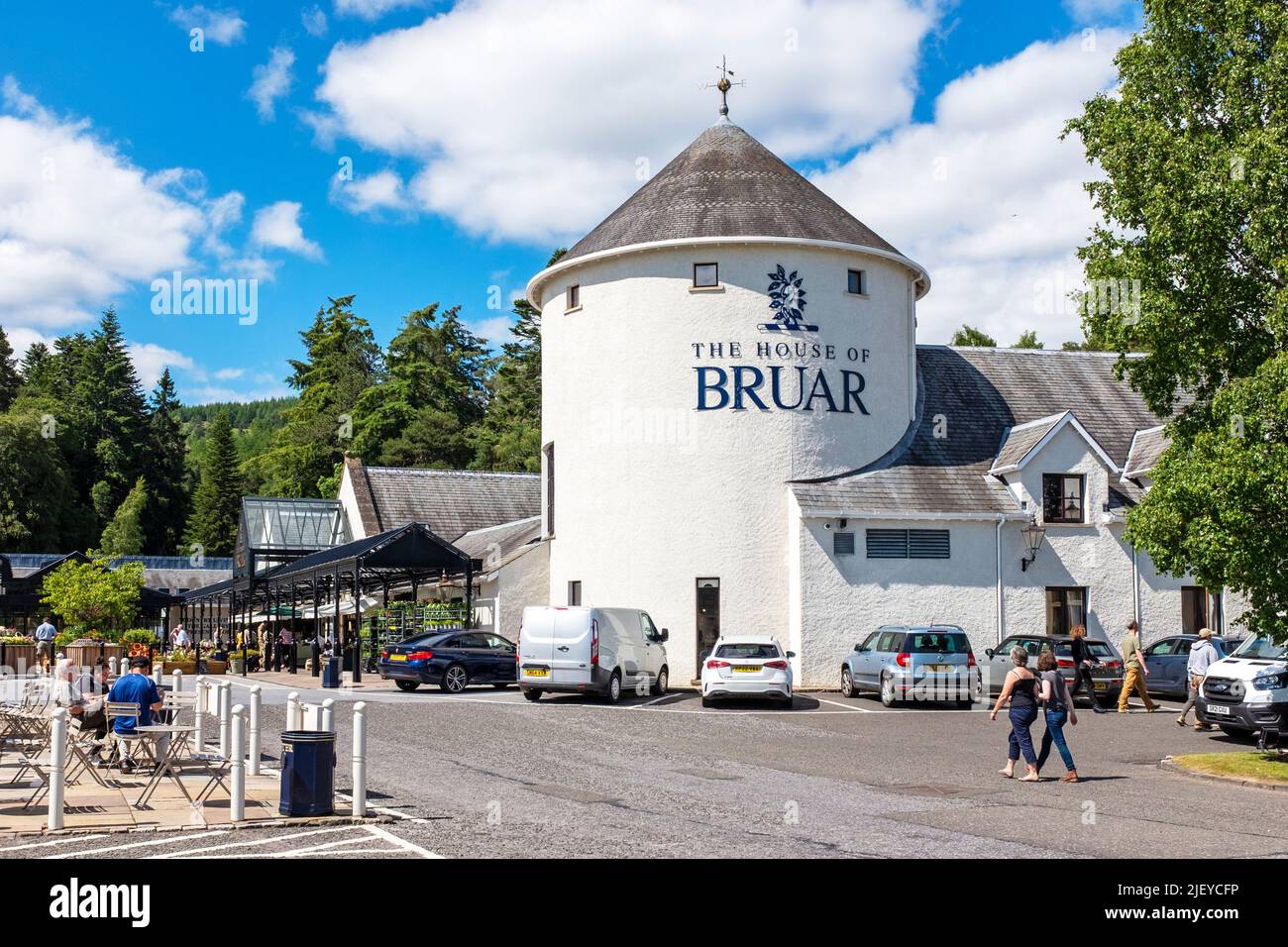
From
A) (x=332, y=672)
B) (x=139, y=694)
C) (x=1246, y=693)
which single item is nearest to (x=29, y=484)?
(x=332, y=672)

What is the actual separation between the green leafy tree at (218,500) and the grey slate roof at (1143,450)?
75.8 m

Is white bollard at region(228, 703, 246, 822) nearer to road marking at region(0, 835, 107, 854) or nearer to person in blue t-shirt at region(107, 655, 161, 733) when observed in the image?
road marking at region(0, 835, 107, 854)

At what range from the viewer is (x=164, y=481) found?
102375 millimetres

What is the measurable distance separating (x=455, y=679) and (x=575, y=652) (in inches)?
198

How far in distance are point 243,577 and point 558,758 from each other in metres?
33.5

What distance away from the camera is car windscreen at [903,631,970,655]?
2730 centimetres

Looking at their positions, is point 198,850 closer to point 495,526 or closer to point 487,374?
point 495,526

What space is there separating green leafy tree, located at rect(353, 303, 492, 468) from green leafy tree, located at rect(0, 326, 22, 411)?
102ft

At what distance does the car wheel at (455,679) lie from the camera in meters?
30.8

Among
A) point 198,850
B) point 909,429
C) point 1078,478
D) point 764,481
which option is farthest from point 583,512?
point 198,850

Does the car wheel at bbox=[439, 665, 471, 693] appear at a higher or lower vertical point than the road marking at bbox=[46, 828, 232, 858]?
lower

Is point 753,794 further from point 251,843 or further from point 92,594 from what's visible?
point 92,594

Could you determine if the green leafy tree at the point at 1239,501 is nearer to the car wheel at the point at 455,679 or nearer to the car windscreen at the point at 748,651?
the car windscreen at the point at 748,651

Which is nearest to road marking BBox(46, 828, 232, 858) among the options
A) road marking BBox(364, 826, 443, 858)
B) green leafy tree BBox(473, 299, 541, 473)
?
road marking BBox(364, 826, 443, 858)
